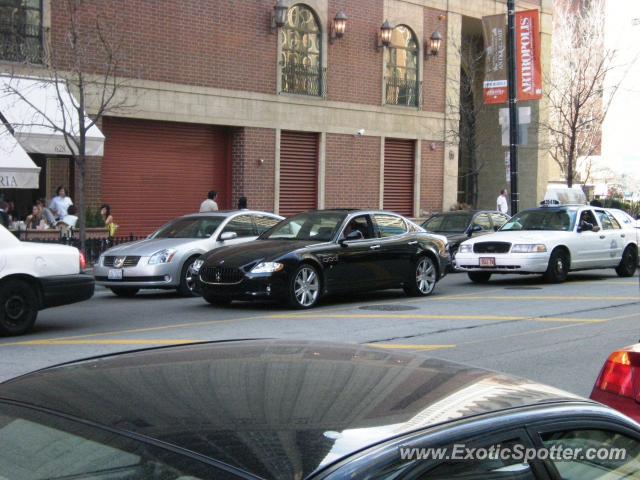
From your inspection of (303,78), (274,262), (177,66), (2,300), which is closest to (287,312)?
(274,262)

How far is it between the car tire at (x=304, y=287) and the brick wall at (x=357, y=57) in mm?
15241

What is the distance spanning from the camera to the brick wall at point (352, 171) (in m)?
29.5

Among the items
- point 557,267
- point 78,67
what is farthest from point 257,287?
point 78,67

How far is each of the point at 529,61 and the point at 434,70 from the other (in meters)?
5.99

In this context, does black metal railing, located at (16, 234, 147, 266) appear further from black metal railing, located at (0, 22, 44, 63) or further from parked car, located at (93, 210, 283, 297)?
black metal railing, located at (0, 22, 44, 63)

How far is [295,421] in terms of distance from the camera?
239cm

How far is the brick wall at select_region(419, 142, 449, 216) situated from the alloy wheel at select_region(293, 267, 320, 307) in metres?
18.7

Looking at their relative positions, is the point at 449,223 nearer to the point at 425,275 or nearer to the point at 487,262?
the point at 487,262

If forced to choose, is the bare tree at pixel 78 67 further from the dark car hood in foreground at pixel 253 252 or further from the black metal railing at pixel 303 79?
the dark car hood in foreground at pixel 253 252

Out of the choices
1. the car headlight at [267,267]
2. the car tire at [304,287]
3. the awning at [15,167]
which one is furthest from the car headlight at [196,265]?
the awning at [15,167]

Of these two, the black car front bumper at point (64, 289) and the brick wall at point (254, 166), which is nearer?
the black car front bumper at point (64, 289)

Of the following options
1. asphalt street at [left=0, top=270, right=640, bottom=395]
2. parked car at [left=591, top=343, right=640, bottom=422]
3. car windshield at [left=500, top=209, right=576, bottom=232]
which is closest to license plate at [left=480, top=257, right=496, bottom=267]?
asphalt street at [left=0, top=270, right=640, bottom=395]

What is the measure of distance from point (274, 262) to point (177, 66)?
40.4 ft

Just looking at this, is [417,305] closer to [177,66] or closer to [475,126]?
[177,66]
